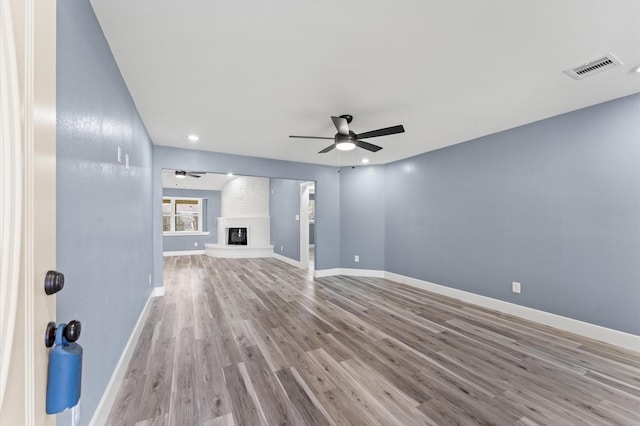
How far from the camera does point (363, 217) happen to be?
18.5 feet

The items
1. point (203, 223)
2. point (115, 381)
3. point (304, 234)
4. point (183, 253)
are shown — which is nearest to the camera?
point (115, 381)

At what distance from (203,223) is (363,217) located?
6584 mm

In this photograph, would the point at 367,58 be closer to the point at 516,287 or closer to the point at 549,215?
the point at 549,215

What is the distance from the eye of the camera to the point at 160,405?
1.75 meters

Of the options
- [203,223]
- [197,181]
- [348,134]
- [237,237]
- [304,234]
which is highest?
[197,181]

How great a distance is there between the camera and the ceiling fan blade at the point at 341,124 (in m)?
2.64

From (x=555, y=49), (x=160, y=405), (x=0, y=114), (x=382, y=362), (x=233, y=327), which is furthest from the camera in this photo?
(x=233, y=327)

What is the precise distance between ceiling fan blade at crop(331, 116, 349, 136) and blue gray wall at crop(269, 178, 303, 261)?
3.83 meters

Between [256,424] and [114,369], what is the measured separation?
46.2 inches

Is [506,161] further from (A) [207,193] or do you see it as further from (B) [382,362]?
(A) [207,193]

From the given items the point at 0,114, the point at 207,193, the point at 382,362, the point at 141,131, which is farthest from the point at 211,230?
the point at 0,114

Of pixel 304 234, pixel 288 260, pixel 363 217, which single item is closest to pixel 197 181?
pixel 288 260

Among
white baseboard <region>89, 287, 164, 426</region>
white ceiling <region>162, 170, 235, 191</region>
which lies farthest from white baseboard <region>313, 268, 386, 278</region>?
white ceiling <region>162, 170, 235, 191</region>

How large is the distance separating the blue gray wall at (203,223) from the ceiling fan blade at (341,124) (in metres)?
7.79
